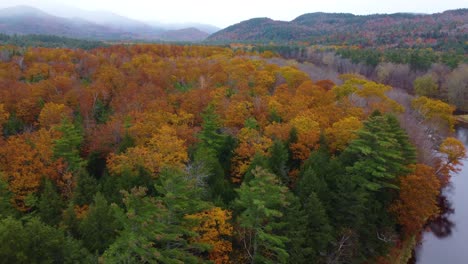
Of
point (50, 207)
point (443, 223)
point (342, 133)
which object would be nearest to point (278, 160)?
point (342, 133)

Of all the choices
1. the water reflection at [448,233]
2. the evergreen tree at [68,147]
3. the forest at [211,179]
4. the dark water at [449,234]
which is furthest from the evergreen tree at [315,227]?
the evergreen tree at [68,147]

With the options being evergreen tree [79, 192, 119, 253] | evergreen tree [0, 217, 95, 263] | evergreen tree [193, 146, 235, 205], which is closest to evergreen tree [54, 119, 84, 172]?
evergreen tree [79, 192, 119, 253]

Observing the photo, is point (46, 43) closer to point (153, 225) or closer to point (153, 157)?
point (153, 157)

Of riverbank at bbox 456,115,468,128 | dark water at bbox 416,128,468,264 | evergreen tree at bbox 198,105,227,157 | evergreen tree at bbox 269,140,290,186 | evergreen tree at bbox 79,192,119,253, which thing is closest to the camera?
evergreen tree at bbox 79,192,119,253

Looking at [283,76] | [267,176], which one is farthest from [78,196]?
[283,76]

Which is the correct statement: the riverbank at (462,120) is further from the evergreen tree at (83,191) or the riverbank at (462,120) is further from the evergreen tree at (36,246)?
the evergreen tree at (36,246)

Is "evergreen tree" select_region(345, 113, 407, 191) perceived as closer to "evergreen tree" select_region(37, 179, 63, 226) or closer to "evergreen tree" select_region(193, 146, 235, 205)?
"evergreen tree" select_region(193, 146, 235, 205)

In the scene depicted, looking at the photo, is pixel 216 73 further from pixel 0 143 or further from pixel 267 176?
pixel 267 176
